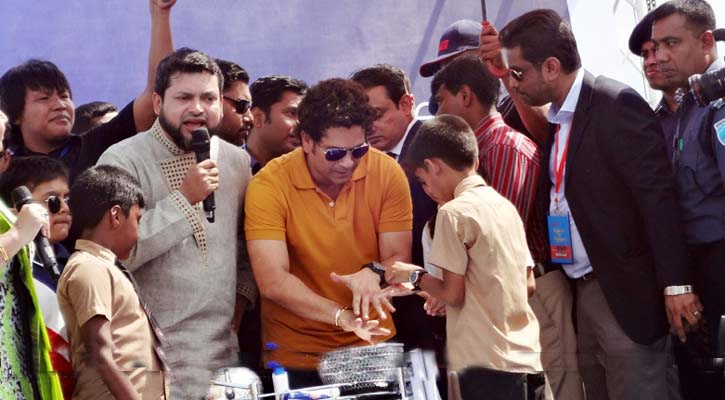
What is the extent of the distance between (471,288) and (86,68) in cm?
261

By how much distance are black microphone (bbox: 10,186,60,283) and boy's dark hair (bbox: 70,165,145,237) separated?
194 mm

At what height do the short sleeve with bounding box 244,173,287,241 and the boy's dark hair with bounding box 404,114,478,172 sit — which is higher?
the boy's dark hair with bounding box 404,114,478,172

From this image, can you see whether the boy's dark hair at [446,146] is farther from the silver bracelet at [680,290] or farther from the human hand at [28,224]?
the human hand at [28,224]

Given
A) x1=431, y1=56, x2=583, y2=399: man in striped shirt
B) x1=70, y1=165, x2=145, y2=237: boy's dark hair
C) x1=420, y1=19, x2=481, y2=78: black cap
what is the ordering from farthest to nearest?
x1=420, y1=19, x2=481, y2=78: black cap < x1=70, y1=165, x2=145, y2=237: boy's dark hair < x1=431, y1=56, x2=583, y2=399: man in striped shirt

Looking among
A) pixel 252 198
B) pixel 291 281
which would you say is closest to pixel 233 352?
pixel 291 281

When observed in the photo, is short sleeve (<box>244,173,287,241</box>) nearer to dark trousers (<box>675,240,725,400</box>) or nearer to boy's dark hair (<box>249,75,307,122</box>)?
boy's dark hair (<box>249,75,307,122</box>)

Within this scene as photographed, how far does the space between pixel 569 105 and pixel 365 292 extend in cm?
93

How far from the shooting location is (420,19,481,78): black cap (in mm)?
4820

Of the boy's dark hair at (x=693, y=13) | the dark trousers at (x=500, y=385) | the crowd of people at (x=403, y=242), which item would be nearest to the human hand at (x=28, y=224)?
the crowd of people at (x=403, y=242)

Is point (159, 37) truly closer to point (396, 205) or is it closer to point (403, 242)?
point (396, 205)

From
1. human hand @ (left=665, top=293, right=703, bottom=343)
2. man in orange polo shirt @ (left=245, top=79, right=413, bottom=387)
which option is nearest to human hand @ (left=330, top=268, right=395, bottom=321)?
man in orange polo shirt @ (left=245, top=79, right=413, bottom=387)

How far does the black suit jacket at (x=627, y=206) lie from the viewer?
140 inches

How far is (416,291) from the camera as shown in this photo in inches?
140

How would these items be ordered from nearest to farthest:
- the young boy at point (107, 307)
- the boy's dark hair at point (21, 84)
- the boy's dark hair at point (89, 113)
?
the young boy at point (107, 307)
the boy's dark hair at point (21, 84)
the boy's dark hair at point (89, 113)
